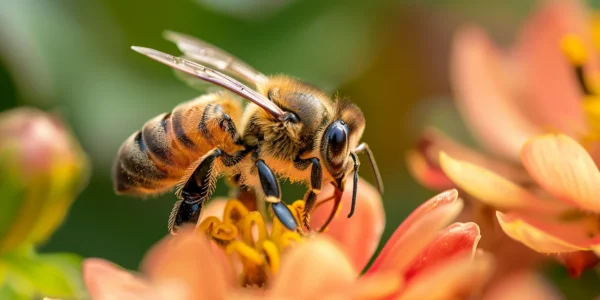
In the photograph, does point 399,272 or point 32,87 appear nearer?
point 399,272

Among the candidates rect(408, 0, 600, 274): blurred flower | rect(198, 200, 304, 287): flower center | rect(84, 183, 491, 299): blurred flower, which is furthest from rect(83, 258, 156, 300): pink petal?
rect(408, 0, 600, 274): blurred flower

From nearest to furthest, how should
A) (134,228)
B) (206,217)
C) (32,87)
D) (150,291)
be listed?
1. (150,291)
2. (206,217)
3. (32,87)
4. (134,228)

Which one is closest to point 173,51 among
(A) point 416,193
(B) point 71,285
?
(A) point 416,193

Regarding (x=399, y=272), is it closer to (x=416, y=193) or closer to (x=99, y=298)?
(x=99, y=298)

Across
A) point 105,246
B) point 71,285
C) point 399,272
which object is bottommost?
point 105,246

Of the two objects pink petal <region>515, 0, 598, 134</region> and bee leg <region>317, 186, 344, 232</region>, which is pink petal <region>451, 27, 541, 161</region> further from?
bee leg <region>317, 186, 344, 232</region>

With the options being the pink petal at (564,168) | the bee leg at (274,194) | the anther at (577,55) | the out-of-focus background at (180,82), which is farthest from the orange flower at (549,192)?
the out-of-focus background at (180,82)

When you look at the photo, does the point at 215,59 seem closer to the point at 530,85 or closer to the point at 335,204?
the point at 335,204
